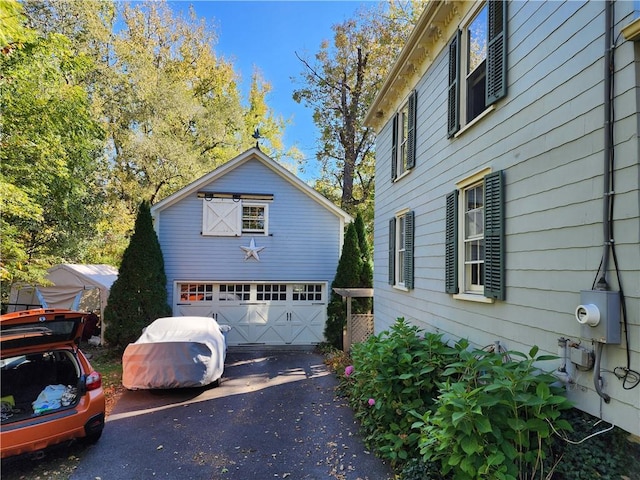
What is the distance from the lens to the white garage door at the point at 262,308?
11781mm

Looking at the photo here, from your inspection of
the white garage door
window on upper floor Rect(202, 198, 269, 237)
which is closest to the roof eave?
window on upper floor Rect(202, 198, 269, 237)

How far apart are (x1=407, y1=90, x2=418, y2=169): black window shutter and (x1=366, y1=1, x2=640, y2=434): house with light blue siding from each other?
0.31 meters

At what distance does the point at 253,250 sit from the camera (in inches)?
472

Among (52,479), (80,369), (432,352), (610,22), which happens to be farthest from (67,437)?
(610,22)

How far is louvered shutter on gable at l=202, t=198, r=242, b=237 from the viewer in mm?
11852

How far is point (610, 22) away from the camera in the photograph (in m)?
2.68

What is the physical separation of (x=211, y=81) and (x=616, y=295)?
21.6 metres

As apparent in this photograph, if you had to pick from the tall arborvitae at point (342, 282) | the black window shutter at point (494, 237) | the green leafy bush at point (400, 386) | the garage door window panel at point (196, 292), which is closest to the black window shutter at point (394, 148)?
the black window shutter at point (494, 237)

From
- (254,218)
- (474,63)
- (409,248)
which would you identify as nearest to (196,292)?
(254,218)

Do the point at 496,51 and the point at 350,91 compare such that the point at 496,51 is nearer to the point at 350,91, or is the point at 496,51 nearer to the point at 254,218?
the point at 254,218

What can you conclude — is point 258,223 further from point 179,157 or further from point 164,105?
point 164,105

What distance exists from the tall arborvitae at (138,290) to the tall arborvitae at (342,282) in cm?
542

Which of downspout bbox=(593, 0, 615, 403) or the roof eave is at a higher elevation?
the roof eave

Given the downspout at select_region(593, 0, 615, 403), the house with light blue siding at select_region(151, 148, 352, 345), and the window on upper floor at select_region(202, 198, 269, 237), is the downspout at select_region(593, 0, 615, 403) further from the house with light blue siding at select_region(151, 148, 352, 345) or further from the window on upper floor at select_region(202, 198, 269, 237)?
the window on upper floor at select_region(202, 198, 269, 237)
